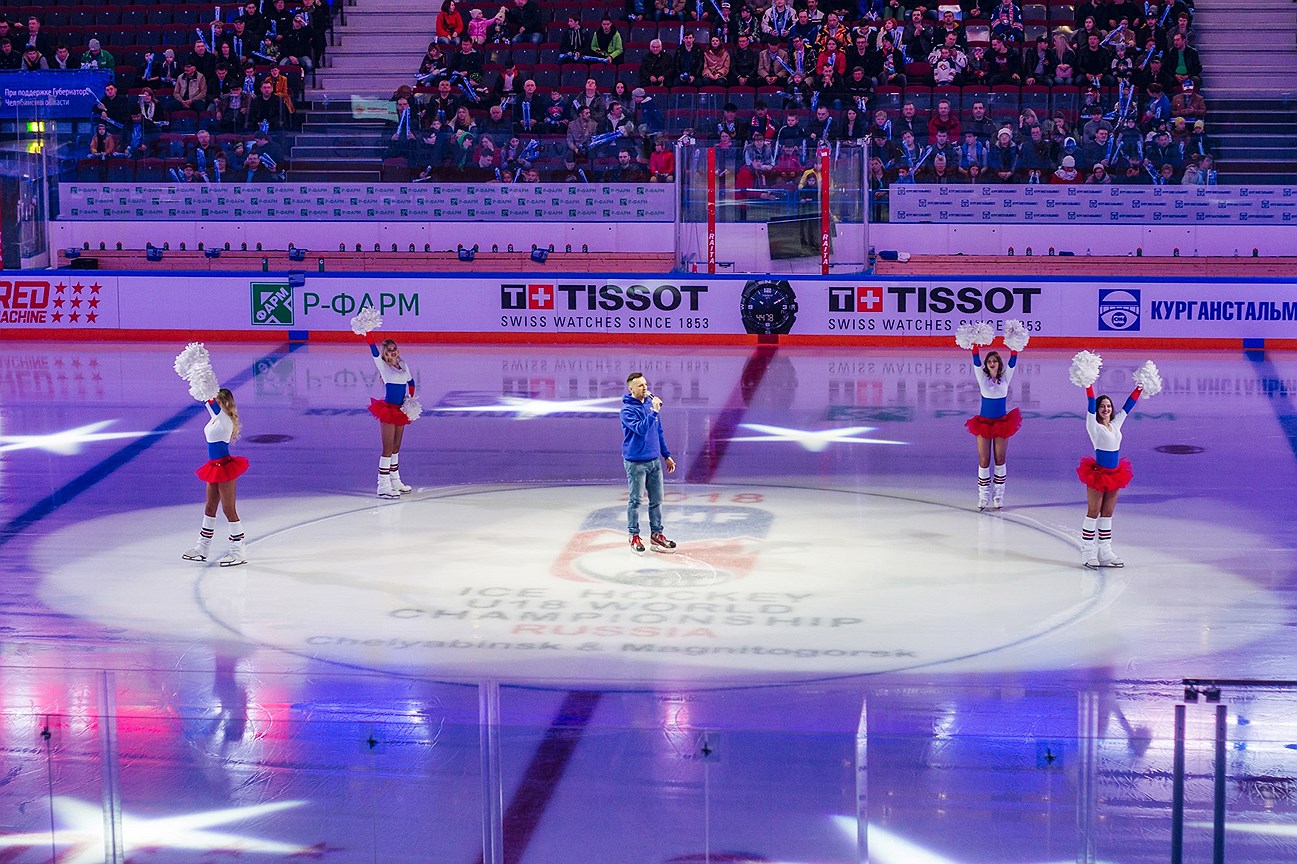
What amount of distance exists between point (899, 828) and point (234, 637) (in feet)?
19.4

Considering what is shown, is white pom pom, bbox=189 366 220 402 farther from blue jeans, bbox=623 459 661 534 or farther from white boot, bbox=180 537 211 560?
blue jeans, bbox=623 459 661 534

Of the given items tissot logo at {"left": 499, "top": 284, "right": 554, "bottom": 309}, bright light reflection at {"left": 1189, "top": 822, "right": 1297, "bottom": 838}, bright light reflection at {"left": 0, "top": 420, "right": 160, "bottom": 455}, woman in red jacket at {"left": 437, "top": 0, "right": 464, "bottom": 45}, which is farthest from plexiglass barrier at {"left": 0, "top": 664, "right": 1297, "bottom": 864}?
woman in red jacket at {"left": 437, "top": 0, "right": 464, "bottom": 45}

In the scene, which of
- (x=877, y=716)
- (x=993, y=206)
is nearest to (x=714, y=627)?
(x=877, y=716)

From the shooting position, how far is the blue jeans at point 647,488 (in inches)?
504

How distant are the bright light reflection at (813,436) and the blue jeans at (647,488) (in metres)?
4.52

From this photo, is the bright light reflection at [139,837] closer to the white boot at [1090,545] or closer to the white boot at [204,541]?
the white boot at [204,541]

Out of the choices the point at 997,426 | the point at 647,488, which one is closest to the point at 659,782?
the point at 647,488

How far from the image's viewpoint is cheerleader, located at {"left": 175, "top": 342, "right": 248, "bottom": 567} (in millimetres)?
12656

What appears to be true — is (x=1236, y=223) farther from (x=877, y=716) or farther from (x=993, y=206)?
(x=877, y=716)

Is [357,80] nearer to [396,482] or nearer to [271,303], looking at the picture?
[271,303]

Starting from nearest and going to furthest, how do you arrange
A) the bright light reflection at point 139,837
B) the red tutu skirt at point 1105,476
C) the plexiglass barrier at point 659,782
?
1. the plexiglass barrier at point 659,782
2. the bright light reflection at point 139,837
3. the red tutu skirt at point 1105,476

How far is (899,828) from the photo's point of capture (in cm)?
623

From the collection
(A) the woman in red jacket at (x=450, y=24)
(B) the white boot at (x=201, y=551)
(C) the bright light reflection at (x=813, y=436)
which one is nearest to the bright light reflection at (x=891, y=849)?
(B) the white boot at (x=201, y=551)

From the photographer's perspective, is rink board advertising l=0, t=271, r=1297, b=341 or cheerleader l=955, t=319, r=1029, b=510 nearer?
cheerleader l=955, t=319, r=1029, b=510
